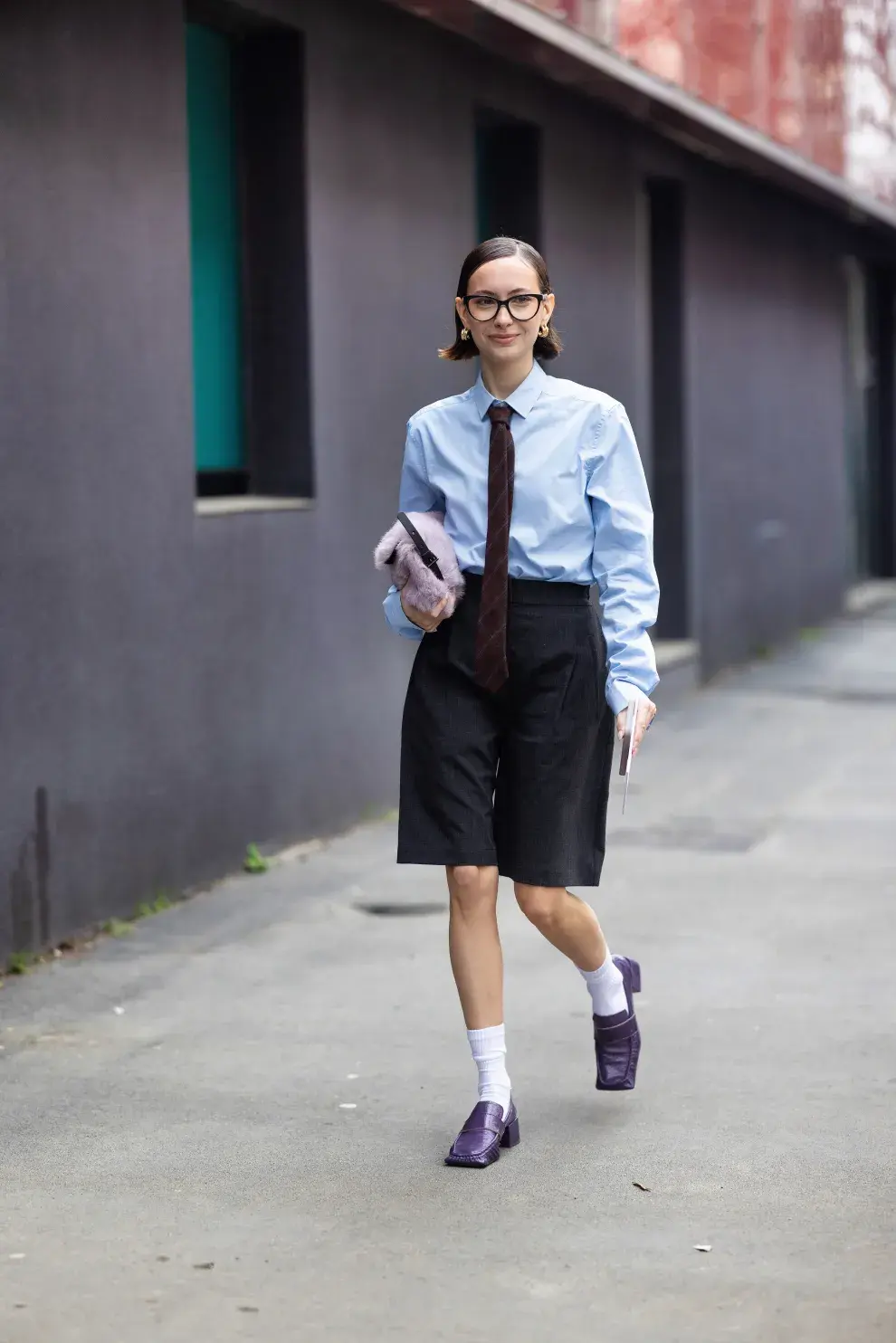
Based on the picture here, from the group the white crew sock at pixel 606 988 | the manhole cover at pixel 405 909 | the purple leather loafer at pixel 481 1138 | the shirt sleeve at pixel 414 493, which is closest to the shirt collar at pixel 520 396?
the shirt sleeve at pixel 414 493

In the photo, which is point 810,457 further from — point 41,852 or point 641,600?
point 641,600

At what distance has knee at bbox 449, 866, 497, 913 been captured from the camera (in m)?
4.75

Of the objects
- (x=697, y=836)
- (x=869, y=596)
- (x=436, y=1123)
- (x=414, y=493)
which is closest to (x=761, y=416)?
(x=869, y=596)

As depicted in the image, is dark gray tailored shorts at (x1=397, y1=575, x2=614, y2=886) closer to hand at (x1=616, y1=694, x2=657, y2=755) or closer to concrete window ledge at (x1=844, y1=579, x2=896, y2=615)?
hand at (x1=616, y1=694, x2=657, y2=755)

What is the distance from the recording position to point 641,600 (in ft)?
15.6

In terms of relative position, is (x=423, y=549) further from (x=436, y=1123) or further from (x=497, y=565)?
(x=436, y=1123)

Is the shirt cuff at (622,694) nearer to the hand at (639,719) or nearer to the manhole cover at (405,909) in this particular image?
the hand at (639,719)

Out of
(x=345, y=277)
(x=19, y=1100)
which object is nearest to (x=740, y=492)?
(x=345, y=277)

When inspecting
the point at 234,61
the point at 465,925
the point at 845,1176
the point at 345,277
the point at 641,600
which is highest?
the point at 234,61

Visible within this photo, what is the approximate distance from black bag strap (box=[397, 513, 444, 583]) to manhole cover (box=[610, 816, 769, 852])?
4.11 m

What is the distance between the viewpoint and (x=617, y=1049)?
17.0 feet

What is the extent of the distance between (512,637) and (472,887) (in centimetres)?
55

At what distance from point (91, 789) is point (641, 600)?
2931 mm

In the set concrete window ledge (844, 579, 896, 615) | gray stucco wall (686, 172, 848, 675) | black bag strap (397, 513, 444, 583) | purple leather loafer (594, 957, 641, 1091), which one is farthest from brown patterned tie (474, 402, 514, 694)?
concrete window ledge (844, 579, 896, 615)
